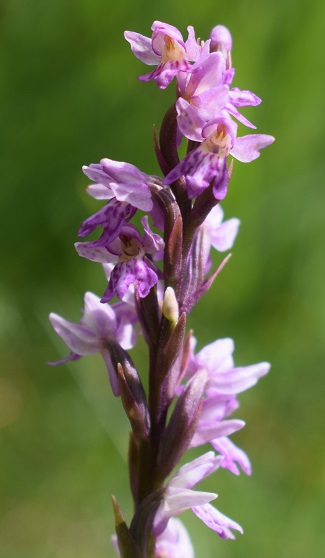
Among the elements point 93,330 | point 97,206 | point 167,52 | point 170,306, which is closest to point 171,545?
point 93,330

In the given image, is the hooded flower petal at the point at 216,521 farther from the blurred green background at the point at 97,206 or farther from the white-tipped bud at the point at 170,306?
the blurred green background at the point at 97,206

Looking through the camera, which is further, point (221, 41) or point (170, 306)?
point (221, 41)

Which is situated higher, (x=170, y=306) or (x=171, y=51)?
(x=171, y=51)

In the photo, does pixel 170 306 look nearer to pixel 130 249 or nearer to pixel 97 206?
pixel 130 249

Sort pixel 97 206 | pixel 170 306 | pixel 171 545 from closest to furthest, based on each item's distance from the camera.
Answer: pixel 170 306, pixel 171 545, pixel 97 206

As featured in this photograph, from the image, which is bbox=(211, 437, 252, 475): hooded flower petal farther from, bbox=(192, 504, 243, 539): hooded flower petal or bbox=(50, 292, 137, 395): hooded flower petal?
bbox=(50, 292, 137, 395): hooded flower petal

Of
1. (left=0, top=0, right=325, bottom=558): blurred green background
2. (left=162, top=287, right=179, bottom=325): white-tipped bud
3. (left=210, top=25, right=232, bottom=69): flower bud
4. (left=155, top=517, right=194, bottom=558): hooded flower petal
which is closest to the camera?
(left=162, top=287, right=179, bottom=325): white-tipped bud

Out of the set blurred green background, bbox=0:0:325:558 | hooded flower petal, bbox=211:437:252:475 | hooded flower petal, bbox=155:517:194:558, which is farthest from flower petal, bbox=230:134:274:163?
blurred green background, bbox=0:0:325:558

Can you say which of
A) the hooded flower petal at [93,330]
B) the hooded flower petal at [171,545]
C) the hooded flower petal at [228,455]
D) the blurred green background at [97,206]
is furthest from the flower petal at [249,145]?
the blurred green background at [97,206]
